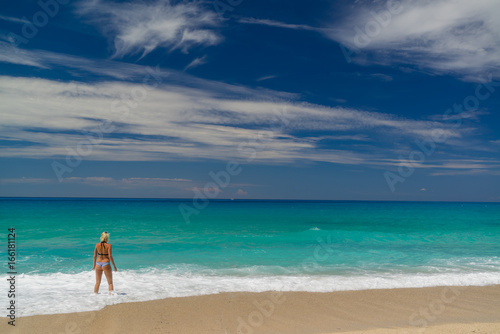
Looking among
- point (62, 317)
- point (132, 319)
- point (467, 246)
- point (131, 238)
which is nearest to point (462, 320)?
point (132, 319)

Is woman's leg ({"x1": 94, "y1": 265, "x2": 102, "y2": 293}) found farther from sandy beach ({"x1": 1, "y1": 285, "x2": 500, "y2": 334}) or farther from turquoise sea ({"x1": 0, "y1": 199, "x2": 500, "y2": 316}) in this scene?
sandy beach ({"x1": 1, "y1": 285, "x2": 500, "y2": 334})

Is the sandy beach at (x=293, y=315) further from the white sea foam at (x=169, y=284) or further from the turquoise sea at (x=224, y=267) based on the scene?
the turquoise sea at (x=224, y=267)

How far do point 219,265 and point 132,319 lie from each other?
252 inches

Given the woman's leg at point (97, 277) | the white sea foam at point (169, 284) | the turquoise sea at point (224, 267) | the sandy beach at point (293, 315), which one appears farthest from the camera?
the turquoise sea at point (224, 267)

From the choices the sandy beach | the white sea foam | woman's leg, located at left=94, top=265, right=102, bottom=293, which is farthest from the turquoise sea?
the sandy beach

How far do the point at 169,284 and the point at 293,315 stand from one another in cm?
448

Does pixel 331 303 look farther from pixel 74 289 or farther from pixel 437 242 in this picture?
pixel 437 242

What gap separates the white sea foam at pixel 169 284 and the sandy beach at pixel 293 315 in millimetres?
554

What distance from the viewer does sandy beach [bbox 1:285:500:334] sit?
704 cm

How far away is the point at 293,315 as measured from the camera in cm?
796

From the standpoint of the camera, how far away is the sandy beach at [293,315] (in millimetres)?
7039

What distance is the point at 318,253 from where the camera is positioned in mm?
17125

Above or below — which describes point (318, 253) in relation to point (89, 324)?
above

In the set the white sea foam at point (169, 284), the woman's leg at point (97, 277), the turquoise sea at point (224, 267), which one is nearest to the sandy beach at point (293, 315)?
the white sea foam at point (169, 284)
